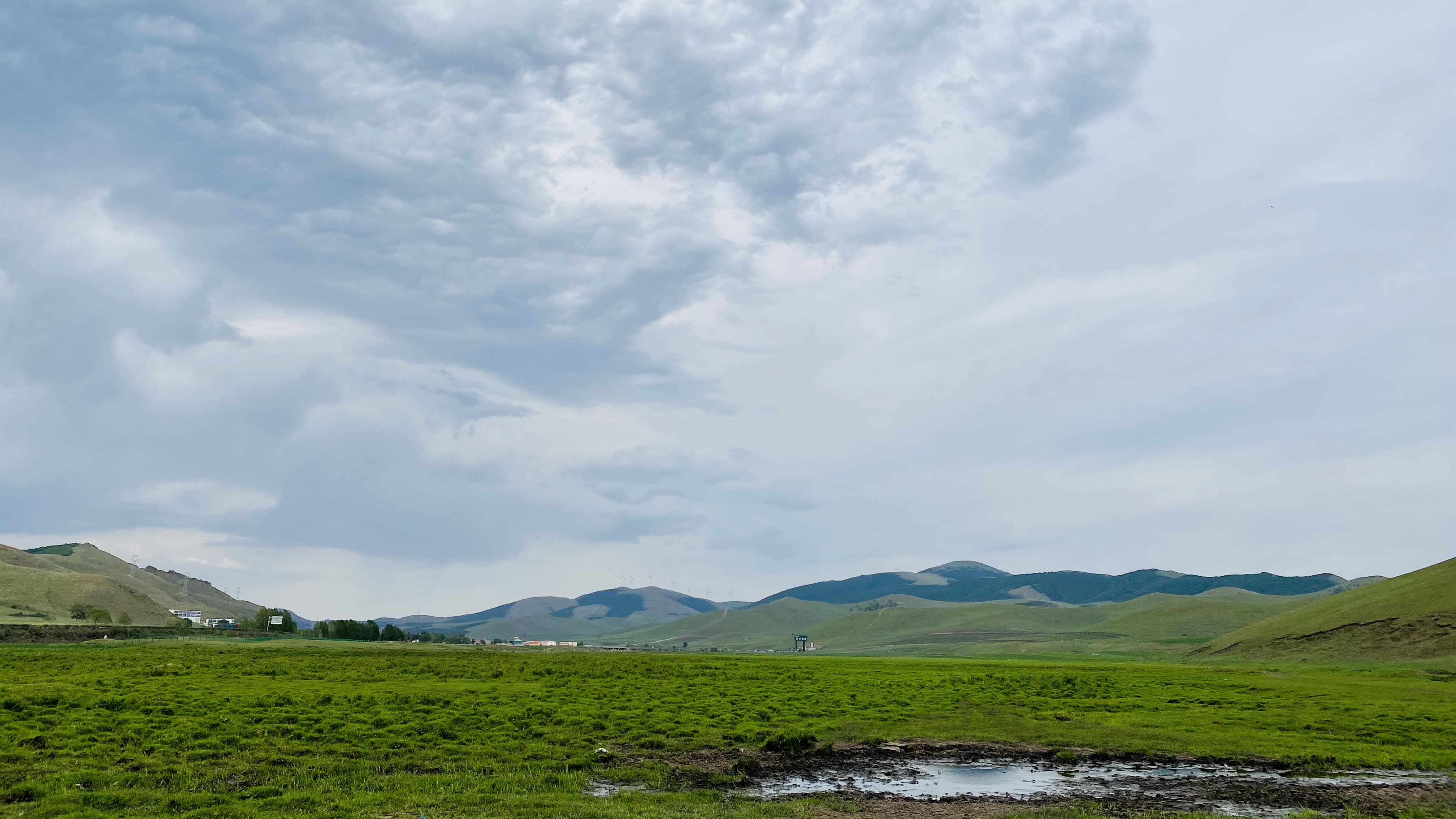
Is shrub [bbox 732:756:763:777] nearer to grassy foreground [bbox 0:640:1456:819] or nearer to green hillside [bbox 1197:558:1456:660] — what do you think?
grassy foreground [bbox 0:640:1456:819]

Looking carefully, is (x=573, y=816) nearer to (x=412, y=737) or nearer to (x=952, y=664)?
(x=412, y=737)

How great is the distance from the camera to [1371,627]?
13150cm

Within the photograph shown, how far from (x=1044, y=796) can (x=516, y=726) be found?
21.7m

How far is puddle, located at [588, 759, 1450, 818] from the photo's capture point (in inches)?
1053

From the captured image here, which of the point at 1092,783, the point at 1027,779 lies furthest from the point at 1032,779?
the point at 1092,783

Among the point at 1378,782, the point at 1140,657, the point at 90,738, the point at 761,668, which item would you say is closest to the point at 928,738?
the point at 1378,782

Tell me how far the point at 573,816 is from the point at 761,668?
7336 centimetres

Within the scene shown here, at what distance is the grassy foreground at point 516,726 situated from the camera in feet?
79.9

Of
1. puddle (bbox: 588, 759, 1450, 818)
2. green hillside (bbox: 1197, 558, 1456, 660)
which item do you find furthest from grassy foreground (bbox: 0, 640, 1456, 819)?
green hillside (bbox: 1197, 558, 1456, 660)

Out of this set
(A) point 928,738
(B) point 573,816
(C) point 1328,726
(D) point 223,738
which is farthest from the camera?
(C) point 1328,726

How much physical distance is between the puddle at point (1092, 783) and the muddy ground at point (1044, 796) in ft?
0.31

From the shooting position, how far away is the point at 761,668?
9319cm

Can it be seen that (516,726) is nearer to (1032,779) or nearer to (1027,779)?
(1027,779)

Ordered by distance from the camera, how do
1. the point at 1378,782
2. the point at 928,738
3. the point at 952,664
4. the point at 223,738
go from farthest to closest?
the point at 952,664, the point at 928,738, the point at 223,738, the point at 1378,782
